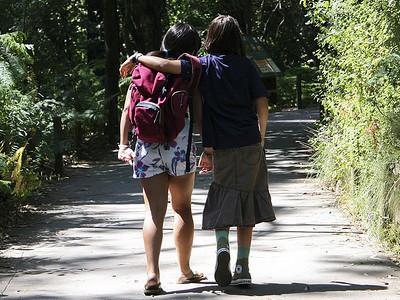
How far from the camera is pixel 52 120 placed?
15.5 meters

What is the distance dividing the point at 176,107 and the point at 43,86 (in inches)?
497

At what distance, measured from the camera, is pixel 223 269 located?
623 cm

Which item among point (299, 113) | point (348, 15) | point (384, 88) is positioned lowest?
point (299, 113)

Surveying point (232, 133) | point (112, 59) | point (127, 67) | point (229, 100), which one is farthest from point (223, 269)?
point (112, 59)

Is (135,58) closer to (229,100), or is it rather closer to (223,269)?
(229,100)

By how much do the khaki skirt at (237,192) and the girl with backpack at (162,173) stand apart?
0.63ft

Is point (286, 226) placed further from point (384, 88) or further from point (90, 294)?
point (90, 294)

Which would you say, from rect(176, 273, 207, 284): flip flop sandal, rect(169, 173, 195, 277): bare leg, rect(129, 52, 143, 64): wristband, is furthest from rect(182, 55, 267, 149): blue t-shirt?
rect(176, 273, 207, 284): flip flop sandal

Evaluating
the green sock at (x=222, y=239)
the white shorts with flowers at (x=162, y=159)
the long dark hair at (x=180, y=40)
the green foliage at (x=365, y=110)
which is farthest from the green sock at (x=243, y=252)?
the green foliage at (x=365, y=110)

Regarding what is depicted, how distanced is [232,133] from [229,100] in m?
0.24

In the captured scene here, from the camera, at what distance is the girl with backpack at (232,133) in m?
6.32

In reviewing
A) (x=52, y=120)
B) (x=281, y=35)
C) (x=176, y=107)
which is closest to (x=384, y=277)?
(x=176, y=107)

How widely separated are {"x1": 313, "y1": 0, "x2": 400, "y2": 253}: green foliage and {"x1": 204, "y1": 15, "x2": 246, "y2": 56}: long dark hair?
5.76 ft

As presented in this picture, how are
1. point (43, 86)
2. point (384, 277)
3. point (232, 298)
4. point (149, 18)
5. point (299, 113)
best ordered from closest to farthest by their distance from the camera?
point (232, 298) < point (384, 277) < point (43, 86) < point (149, 18) < point (299, 113)
